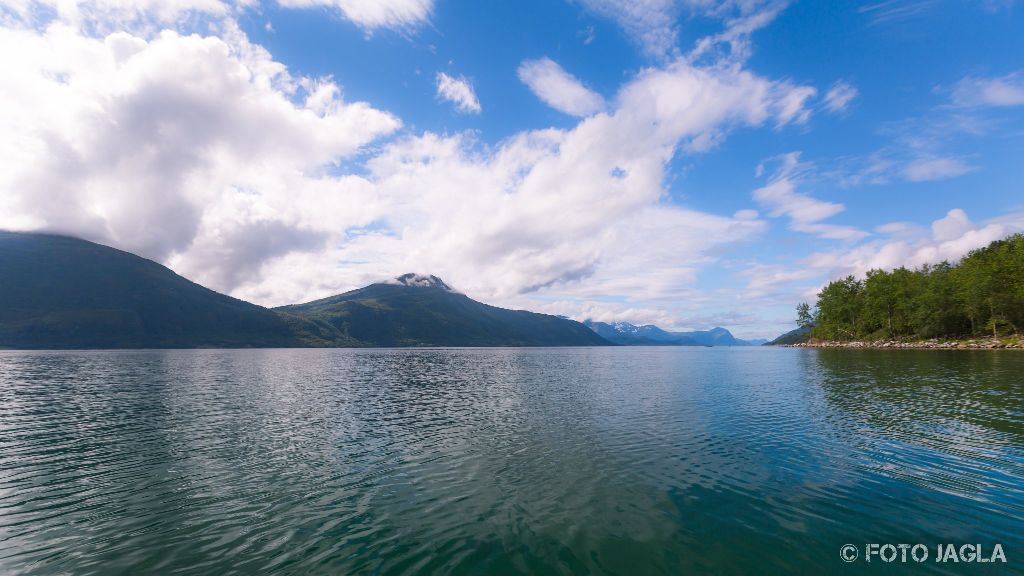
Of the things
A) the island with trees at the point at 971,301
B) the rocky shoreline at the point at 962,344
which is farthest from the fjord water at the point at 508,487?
the island with trees at the point at 971,301

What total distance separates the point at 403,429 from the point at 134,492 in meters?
21.0

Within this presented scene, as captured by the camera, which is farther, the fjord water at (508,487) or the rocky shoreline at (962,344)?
the rocky shoreline at (962,344)

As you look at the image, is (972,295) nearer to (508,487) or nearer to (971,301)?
(971,301)

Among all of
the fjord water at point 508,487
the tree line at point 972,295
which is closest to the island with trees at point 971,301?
the tree line at point 972,295

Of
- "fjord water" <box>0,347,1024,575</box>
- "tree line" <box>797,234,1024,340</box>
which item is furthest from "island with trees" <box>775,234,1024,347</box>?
"fjord water" <box>0,347,1024,575</box>

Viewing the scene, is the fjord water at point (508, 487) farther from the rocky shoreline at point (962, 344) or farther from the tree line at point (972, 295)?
the tree line at point (972, 295)

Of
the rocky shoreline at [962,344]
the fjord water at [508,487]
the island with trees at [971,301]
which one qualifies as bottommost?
the fjord water at [508,487]

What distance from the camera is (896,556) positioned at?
1775 centimetres

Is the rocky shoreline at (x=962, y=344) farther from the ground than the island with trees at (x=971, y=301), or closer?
closer

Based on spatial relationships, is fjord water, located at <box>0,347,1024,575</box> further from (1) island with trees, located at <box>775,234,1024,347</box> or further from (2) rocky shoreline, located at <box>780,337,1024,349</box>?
(1) island with trees, located at <box>775,234,1024,347</box>

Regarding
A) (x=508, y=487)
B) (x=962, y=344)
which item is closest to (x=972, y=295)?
(x=962, y=344)

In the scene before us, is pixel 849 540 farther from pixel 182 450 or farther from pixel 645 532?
pixel 182 450

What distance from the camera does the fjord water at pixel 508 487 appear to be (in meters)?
18.1

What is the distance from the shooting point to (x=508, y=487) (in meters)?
25.9
